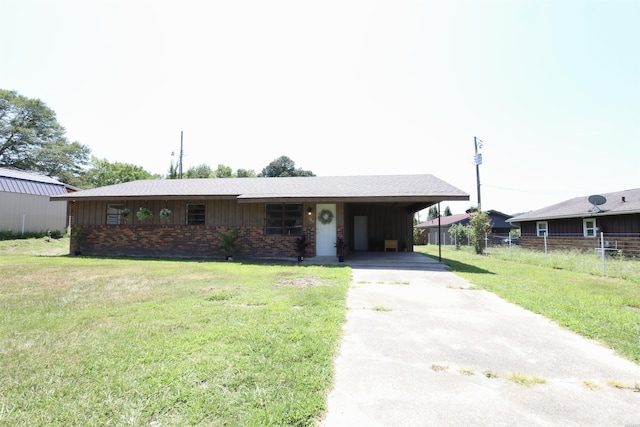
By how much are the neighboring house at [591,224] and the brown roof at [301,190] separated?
8102 millimetres

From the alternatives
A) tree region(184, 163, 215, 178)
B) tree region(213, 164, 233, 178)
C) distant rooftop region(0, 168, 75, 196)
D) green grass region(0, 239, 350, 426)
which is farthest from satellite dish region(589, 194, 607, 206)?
tree region(184, 163, 215, 178)

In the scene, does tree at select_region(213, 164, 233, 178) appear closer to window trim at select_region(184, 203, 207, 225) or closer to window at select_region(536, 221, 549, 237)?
window trim at select_region(184, 203, 207, 225)

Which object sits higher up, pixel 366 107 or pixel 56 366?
pixel 366 107

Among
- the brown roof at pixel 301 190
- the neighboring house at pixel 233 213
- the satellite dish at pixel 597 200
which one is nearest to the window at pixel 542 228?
the satellite dish at pixel 597 200

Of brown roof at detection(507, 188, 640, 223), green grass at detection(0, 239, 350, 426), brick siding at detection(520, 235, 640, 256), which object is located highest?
brown roof at detection(507, 188, 640, 223)

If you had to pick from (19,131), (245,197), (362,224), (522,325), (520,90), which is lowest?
(522,325)

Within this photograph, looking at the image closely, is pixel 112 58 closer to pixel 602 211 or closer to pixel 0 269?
pixel 0 269

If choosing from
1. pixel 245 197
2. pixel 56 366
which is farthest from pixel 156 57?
pixel 56 366

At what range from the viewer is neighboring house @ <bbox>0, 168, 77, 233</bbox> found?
1529 centimetres

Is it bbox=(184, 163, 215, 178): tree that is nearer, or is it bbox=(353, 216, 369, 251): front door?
bbox=(353, 216, 369, 251): front door

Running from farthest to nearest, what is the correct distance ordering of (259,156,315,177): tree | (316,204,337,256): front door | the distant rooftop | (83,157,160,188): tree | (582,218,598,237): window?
(259,156,315,177): tree < (83,157,160,188): tree < the distant rooftop < (582,218,598,237): window < (316,204,337,256): front door

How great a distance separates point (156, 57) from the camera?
9195 millimetres

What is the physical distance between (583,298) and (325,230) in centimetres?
765

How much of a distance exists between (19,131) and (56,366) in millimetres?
40312
